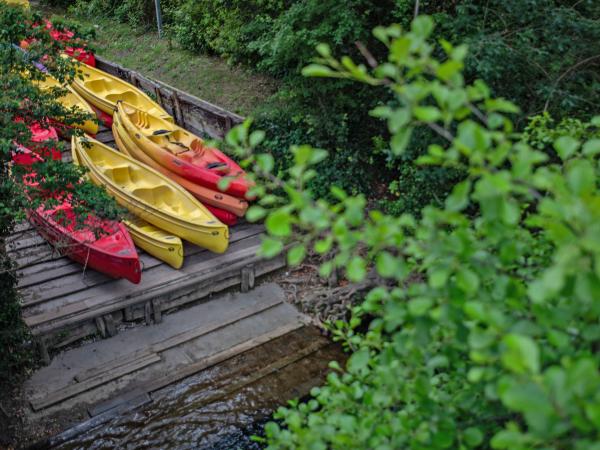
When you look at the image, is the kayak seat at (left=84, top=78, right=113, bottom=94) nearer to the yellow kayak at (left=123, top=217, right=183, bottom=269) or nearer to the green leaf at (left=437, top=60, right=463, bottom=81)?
the yellow kayak at (left=123, top=217, right=183, bottom=269)

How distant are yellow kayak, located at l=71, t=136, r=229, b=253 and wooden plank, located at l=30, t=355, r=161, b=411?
2.13 metres

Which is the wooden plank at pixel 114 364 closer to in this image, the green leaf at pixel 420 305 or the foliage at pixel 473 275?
the foliage at pixel 473 275

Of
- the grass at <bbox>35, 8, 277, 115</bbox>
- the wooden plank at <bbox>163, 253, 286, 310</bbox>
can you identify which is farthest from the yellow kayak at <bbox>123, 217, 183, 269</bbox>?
the grass at <bbox>35, 8, 277, 115</bbox>

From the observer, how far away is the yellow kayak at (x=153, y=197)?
834cm

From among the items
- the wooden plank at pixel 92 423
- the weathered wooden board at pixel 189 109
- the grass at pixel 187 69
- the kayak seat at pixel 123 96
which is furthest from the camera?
the kayak seat at pixel 123 96

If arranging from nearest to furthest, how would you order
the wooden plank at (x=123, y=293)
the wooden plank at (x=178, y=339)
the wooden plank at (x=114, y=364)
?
1. the wooden plank at (x=114, y=364)
2. the wooden plank at (x=178, y=339)
3. the wooden plank at (x=123, y=293)

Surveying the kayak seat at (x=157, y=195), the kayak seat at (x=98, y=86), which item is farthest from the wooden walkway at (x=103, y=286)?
the kayak seat at (x=98, y=86)

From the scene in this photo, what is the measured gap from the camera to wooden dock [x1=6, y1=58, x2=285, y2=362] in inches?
281

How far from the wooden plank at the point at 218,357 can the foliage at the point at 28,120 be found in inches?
74.0

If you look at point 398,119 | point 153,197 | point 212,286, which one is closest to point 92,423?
point 212,286

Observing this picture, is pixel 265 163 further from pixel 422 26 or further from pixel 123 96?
pixel 123 96

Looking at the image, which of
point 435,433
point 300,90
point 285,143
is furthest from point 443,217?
point 285,143

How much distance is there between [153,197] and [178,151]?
50.2 inches

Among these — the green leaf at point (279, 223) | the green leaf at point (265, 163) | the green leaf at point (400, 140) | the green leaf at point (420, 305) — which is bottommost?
the green leaf at point (420, 305)
